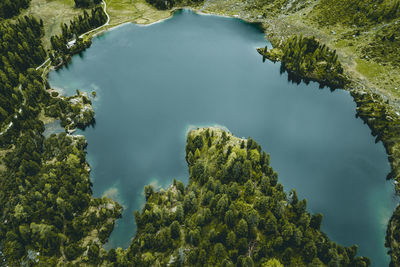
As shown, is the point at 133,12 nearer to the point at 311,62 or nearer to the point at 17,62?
the point at 17,62

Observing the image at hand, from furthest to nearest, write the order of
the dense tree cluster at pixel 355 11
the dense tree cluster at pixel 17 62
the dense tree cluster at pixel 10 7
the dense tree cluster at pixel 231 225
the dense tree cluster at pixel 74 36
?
1. the dense tree cluster at pixel 10 7
2. the dense tree cluster at pixel 74 36
3. the dense tree cluster at pixel 355 11
4. the dense tree cluster at pixel 17 62
5. the dense tree cluster at pixel 231 225

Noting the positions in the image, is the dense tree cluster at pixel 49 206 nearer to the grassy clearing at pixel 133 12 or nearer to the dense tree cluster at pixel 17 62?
the dense tree cluster at pixel 17 62

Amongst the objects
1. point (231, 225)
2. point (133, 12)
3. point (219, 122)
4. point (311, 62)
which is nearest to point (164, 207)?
point (231, 225)

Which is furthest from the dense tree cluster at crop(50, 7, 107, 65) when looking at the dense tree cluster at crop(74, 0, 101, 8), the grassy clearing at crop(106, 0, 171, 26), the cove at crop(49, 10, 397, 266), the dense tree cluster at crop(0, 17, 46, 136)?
the dense tree cluster at crop(74, 0, 101, 8)

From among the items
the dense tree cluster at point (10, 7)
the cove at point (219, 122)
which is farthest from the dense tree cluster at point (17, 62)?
the dense tree cluster at point (10, 7)

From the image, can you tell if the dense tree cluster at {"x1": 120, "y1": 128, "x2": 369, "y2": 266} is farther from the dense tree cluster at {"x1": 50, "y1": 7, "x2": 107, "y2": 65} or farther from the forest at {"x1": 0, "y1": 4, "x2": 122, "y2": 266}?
the dense tree cluster at {"x1": 50, "y1": 7, "x2": 107, "y2": 65}

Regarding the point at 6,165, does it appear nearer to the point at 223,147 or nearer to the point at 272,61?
the point at 223,147
